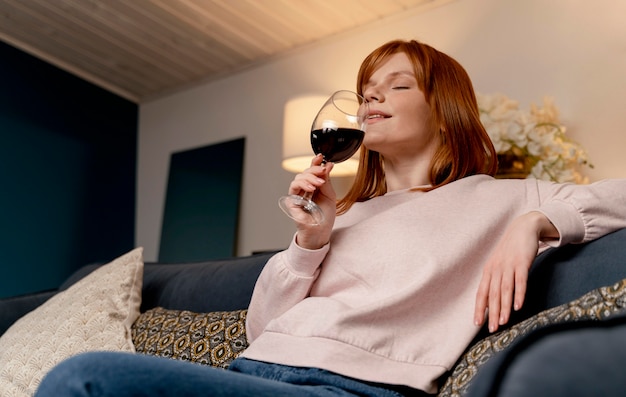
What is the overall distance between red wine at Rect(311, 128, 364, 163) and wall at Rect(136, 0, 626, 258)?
198 centimetres

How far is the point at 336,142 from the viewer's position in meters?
1.28

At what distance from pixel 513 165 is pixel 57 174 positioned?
302 centimetres

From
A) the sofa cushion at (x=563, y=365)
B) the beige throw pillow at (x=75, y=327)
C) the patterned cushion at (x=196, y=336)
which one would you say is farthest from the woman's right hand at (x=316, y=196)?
the sofa cushion at (x=563, y=365)

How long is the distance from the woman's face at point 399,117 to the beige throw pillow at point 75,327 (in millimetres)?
826

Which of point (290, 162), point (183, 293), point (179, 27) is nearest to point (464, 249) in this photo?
point (183, 293)

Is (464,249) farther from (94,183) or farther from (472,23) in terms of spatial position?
(94,183)

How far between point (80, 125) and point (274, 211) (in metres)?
1.58

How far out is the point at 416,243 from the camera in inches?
49.4

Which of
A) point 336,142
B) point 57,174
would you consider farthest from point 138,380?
point 57,174

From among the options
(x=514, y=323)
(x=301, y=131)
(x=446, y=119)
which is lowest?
(x=514, y=323)

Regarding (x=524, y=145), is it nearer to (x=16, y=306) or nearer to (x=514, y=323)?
(x=514, y=323)

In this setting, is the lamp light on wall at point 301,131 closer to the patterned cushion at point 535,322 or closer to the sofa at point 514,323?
the sofa at point 514,323

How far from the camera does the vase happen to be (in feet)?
8.51

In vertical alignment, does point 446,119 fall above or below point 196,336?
above
